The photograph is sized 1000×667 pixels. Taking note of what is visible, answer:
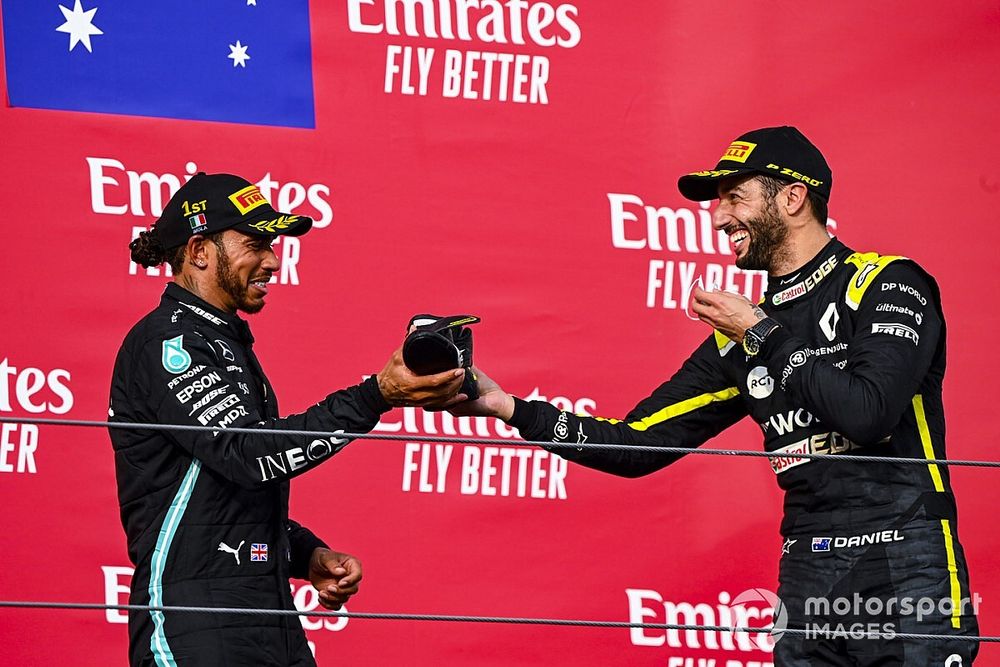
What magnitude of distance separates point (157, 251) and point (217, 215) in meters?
0.17

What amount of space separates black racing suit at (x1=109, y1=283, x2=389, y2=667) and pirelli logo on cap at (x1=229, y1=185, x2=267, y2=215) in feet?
0.81

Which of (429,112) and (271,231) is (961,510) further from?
(271,231)

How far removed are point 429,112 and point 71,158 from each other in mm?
983

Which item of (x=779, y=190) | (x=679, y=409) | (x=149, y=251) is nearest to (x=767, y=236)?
(x=779, y=190)

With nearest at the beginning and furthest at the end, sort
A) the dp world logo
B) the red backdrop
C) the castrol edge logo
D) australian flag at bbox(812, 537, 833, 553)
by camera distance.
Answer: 1. australian flag at bbox(812, 537, 833, 553)
2. the castrol edge logo
3. the red backdrop
4. the dp world logo

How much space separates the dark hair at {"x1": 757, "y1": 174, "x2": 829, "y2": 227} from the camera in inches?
112

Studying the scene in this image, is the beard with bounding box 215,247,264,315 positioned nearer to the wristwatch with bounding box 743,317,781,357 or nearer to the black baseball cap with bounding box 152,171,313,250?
the black baseball cap with bounding box 152,171,313,250

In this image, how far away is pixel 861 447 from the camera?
261cm

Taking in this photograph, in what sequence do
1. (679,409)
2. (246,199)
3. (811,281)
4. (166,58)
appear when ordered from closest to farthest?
(811,281) < (246,199) < (679,409) < (166,58)

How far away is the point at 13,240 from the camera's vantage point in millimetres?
3723

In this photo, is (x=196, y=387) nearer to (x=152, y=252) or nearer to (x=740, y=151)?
(x=152, y=252)

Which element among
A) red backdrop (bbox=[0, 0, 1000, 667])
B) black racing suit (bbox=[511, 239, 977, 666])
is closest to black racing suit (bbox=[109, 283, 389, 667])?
black racing suit (bbox=[511, 239, 977, 666])

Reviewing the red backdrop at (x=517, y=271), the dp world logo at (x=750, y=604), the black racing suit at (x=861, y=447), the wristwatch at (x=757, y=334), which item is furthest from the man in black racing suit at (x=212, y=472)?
the dp world logo at (x=750, y=604)

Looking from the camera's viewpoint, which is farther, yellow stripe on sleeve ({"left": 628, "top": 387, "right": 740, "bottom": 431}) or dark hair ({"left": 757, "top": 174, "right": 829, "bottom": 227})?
yellow stripe on sleeve ({"left": 628, "top": 387, "right": 740, "bottom": 431})
